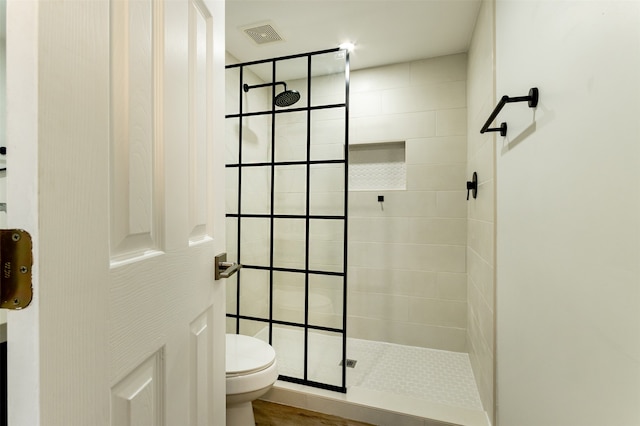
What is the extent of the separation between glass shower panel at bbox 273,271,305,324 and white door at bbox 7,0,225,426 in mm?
1086

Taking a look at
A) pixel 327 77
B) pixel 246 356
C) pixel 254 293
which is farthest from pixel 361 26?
pixel 246 356

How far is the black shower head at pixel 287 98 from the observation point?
1875 millimetres

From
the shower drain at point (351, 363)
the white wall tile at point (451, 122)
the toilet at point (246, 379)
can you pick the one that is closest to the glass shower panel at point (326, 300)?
the toilet at point (246, 379)

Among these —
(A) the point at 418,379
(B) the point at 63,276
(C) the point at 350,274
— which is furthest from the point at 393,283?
(B) the point at 63,276

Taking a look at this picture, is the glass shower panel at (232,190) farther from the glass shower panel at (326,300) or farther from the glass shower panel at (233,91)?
the glass shower panel at (326,300)

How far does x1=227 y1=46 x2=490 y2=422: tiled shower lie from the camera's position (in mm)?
2326

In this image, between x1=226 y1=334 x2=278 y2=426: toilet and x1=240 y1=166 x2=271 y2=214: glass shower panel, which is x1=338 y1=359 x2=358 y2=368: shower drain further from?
x1=240 y1=166 x2=271 y2=214: glass shower panel

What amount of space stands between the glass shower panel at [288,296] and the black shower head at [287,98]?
111 centimetres

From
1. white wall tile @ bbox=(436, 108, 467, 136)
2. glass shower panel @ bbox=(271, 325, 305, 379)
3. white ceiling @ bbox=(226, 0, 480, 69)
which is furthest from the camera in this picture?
white wall tile @ bbox=(436, 108, 467, 136)

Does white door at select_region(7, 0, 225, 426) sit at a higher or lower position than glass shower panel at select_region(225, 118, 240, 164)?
lower

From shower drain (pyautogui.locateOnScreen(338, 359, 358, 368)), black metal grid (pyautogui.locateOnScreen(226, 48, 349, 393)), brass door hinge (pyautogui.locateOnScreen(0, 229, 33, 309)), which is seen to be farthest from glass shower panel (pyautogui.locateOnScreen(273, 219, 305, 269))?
brass door hinge (pyautogui.locateOnScreen(0, 229, 33, 309))

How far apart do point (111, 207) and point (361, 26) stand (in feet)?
6.71

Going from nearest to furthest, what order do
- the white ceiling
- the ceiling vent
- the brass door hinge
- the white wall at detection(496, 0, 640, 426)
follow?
the brass door hinge, the white wall at detection(496, 0, 640, 426), the white ceiling, the ceiling vent

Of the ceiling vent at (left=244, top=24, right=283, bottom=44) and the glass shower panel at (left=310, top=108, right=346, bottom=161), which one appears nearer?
the glass shower panel at (left=310, top=108, right=346, bottom=161)
